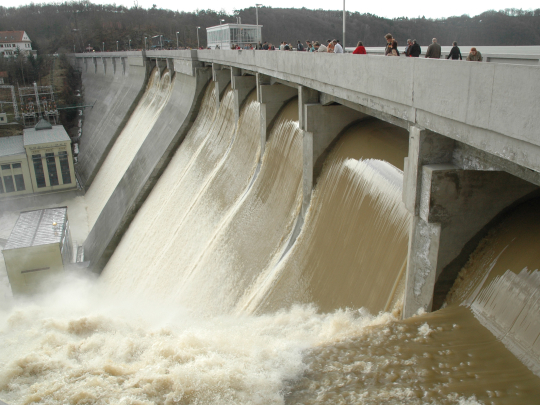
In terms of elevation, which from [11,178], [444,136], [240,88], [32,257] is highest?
[444,136]

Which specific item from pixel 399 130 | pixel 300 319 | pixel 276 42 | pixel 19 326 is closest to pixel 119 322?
pixel 19 326

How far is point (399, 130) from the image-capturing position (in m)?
8.55

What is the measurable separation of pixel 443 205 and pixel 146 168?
17049mm

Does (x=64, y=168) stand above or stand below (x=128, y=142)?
below

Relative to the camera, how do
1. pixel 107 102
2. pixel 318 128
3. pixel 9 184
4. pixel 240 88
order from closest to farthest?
pixel 318 128 → pixel 240 88 → pixel 9 184 → pixel 107 102

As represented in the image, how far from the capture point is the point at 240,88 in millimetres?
16031

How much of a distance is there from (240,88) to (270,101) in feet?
11.5

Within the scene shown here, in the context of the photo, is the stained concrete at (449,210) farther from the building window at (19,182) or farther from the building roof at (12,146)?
the building roof at (12,146)

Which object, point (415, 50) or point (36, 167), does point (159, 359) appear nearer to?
point (415, 50)

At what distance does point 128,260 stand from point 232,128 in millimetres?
6047

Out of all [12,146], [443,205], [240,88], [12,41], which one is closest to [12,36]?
[12,41]

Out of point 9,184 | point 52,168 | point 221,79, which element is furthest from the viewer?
point 52,168

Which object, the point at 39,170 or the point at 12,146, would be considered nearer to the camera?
the point at 39,170

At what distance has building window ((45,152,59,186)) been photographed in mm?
30562
